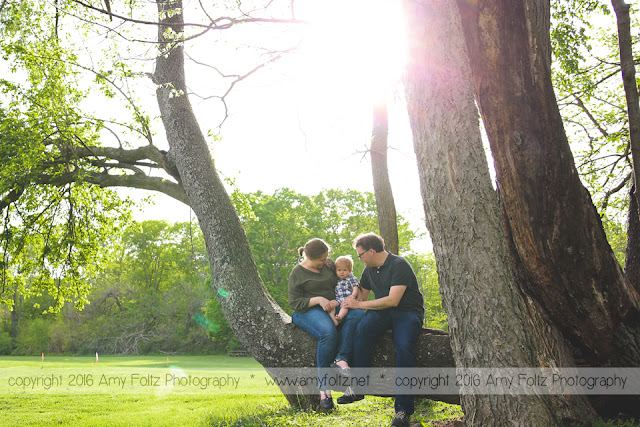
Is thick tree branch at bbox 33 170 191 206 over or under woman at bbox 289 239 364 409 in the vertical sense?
over

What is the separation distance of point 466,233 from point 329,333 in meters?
2.35

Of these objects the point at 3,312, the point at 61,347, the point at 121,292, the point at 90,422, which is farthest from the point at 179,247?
the point at 90,422

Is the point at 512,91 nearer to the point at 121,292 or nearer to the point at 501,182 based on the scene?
the point at 501,182

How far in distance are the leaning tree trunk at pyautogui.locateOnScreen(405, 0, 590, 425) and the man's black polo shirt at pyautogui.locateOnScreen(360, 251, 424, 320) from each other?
48.0 inches

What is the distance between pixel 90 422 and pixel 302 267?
17.5 feet

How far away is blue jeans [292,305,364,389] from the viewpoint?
5.36m

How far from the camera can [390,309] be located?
5.23 metres

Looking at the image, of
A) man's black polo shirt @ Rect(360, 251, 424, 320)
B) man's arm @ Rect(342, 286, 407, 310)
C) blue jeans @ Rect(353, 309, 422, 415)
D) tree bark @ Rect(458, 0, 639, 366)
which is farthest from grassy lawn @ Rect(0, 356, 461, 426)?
tree bark @ Rect(458, 0, 639, 366)

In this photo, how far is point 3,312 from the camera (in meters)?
55.6

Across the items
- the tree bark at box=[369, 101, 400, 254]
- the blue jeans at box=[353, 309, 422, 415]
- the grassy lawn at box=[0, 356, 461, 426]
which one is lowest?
the grassy lawn at box=[0, 356, 461, 426]

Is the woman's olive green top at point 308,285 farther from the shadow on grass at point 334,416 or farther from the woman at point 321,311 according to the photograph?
the shadow on grass at point 334,416

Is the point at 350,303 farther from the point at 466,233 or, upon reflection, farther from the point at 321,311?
the point at 466,233

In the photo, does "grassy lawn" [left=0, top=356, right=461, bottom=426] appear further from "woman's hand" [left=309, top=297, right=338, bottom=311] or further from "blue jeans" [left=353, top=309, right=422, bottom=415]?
"woman's hand" [left=309, top=297, right=338, bottom=311]

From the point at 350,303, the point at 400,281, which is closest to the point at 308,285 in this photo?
the point at 350,303
